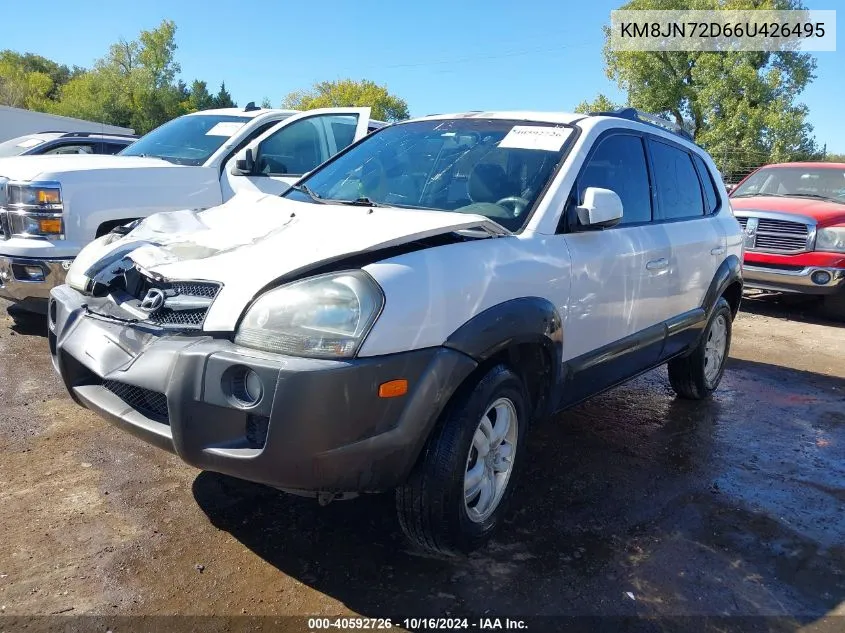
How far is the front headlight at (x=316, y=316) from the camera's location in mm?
2223

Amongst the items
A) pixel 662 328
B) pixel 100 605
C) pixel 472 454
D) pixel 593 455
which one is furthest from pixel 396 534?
pixel 662 328

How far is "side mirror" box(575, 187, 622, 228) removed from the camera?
3.12m

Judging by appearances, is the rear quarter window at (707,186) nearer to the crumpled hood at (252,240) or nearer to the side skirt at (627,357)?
the side skirt at (627,357)

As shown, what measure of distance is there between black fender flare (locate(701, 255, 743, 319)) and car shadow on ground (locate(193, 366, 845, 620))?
131cm

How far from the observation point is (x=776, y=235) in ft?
28.7

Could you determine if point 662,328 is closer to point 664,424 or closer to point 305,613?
point 664,424

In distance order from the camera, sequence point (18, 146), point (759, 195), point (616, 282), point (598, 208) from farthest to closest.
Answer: point (18, 146) < point (759, 195) < point (616, 282) < point (598, 208)

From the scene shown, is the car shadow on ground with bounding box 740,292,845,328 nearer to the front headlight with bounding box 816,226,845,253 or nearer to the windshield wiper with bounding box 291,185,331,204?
the front headlight with bounding box 816,226,845,253

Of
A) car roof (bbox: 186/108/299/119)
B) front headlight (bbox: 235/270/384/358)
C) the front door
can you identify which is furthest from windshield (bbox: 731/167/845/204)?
front headlight (bbox: 235/270/384/358)

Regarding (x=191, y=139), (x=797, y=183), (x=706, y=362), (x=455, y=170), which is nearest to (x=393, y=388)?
(x=455, y=170)

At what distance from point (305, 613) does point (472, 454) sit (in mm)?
852

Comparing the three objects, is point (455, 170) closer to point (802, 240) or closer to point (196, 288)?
point (196, 288)

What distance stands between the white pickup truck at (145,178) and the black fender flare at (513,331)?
341 cm

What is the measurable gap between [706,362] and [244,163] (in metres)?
3.91
